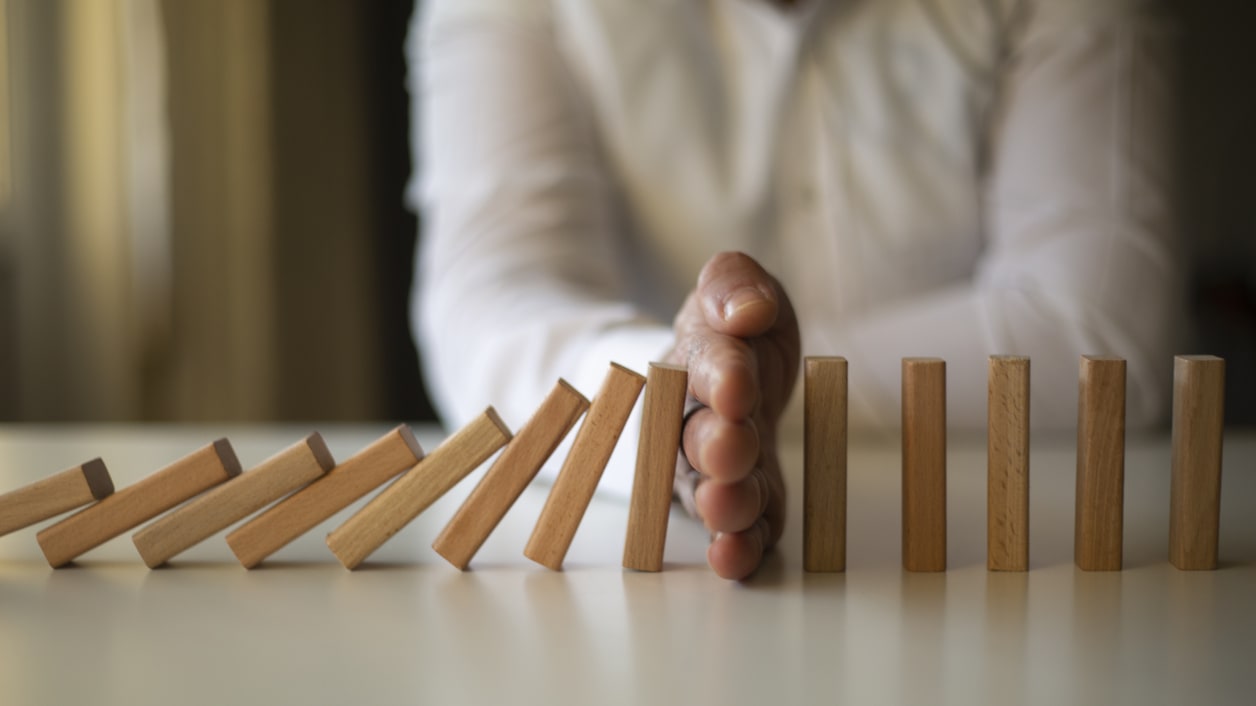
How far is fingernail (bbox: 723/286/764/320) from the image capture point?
481mm

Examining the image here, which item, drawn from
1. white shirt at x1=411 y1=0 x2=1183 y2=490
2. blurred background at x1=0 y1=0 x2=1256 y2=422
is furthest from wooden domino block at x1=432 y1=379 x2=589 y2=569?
blurred background at x1=0 y1=0 x2=1256 y2=422

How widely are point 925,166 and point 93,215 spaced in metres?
1.85

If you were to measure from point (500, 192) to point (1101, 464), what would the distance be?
782 millimetres

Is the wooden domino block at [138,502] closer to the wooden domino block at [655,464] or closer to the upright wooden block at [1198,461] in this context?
the wooden domino block at [655,464]

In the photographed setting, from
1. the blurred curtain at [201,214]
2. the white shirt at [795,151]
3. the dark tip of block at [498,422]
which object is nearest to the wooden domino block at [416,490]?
the dark tip of block at [498,422]

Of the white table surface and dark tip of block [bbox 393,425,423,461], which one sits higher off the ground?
dark tip of block [bbox 393,425,423,461]

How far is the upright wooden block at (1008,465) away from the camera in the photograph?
51cm

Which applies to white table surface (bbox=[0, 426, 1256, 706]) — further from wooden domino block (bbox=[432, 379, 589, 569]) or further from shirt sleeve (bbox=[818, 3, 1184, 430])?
shirt sleeve (bbox=[818, 3, 1184, 430])

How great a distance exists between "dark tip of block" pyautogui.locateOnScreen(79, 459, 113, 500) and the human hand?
0.30m

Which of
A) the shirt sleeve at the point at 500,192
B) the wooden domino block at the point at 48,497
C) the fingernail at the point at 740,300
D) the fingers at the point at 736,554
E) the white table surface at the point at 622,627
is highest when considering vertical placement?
the shirt sleeve at the point at 500,192

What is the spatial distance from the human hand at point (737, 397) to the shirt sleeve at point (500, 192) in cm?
47

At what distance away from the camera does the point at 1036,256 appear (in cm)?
111

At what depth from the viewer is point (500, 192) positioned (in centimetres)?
117

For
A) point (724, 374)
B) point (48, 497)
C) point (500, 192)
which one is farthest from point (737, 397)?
point (500, 192)
